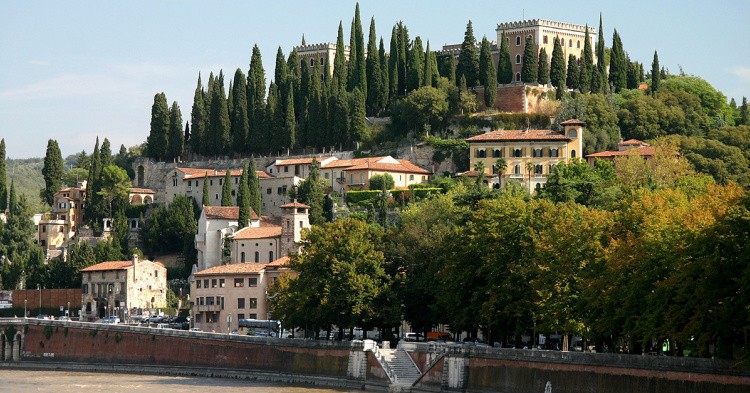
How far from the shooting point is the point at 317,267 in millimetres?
80375

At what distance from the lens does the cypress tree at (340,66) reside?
134 m

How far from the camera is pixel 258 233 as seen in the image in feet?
368

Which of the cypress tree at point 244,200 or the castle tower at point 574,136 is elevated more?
the castle tower at point 574,136

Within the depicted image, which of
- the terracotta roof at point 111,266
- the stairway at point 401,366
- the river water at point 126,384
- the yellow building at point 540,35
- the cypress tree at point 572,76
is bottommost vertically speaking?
the river water at point 126,384

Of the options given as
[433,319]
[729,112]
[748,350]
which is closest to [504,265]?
[433,319]

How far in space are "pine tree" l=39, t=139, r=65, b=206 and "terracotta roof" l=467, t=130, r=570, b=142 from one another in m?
40.6

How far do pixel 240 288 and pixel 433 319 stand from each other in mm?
25636

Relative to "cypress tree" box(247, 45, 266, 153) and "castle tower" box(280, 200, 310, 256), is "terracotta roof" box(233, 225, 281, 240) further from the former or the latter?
"cypress tree" box(247, 45, 266, 153)

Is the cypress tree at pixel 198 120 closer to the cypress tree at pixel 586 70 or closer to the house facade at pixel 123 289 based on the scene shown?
the house facade at pixel 123 289

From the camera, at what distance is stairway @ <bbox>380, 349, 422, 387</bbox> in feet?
234

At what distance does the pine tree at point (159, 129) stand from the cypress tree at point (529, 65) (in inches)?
1301

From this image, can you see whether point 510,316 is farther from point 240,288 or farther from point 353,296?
point 240,288

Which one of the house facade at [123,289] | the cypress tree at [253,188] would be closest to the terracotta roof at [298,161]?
the cypress tree at [253,188]

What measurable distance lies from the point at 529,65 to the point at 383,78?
12762mm
